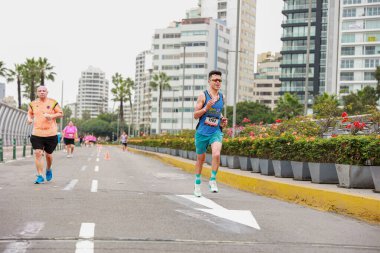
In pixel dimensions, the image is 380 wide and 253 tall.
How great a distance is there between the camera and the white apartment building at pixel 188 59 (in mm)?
135500

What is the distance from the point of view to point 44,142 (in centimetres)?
1071

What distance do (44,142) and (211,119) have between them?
3.80 meters

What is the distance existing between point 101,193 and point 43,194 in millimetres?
967

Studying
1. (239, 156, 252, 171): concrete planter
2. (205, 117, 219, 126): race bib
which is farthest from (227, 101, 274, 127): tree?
(205, 117, 219, 126): race bib

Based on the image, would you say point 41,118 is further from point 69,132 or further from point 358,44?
point 358,44

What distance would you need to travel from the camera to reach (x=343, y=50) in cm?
9794

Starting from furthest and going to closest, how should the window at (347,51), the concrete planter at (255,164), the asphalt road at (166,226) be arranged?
the window at (347,51)
the concrete planter at (255,164)
the asphalt road at (166,226)

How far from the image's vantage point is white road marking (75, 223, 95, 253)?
14.5 ft

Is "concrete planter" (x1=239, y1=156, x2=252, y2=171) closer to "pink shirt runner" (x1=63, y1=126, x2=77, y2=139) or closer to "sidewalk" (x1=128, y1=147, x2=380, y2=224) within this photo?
"sidewalk" (x1=128, y1=147, x2=380, y2=224)

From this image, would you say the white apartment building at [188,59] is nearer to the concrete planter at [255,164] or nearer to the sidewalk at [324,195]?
the concrete planter at [255,164]

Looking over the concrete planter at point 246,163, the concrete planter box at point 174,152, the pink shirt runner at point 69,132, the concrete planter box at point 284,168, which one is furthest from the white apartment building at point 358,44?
the concrete planter box at point 284,168

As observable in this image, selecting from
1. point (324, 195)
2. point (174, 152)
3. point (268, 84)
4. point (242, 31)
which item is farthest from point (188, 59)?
point (324, 195)

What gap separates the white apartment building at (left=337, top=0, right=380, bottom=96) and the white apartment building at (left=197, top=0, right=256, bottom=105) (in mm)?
49953

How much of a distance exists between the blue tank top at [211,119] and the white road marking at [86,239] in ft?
11.7
